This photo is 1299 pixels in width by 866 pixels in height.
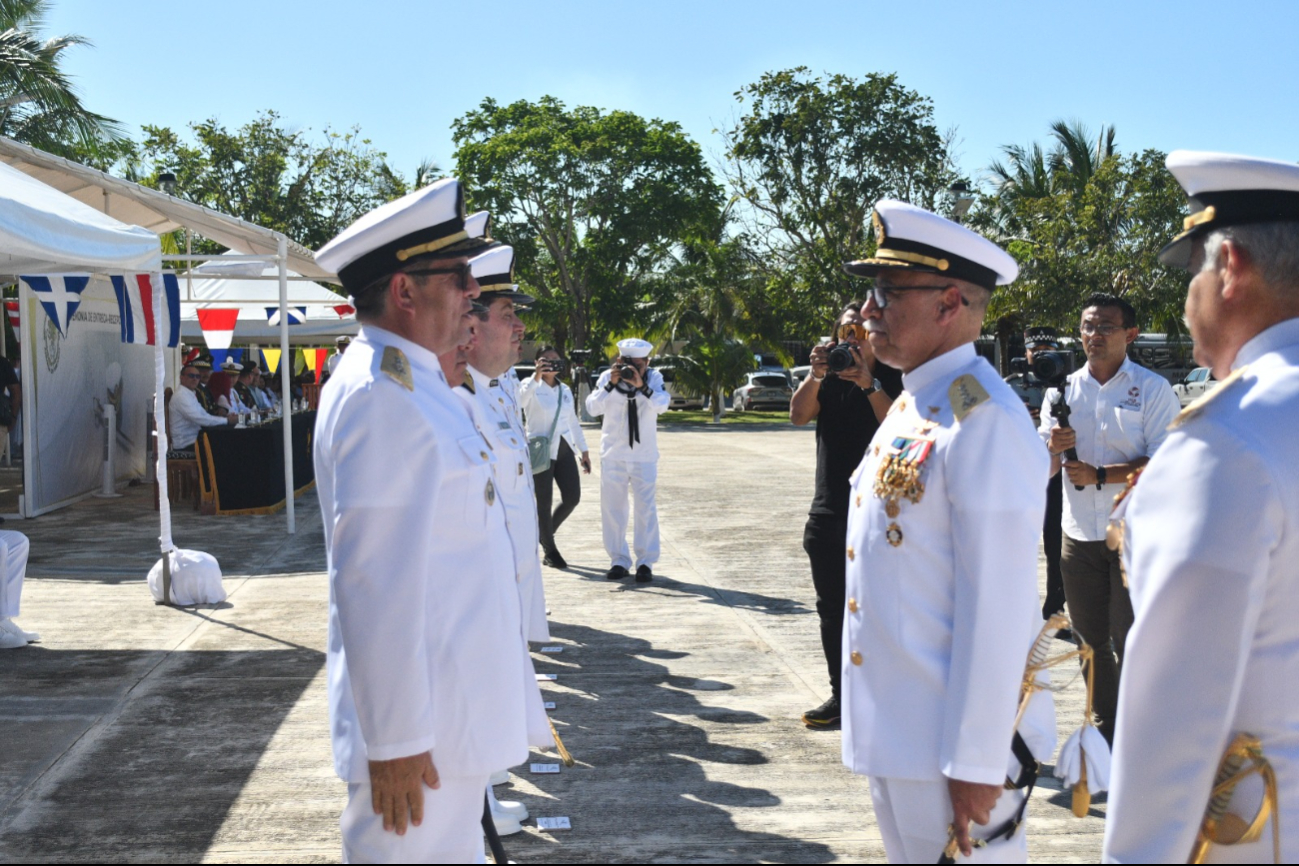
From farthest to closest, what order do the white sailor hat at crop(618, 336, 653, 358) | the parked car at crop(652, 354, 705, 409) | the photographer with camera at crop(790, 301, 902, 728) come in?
the parked car at crop(652, 354, 705, 409) → the white sailor hat at crop(618, 336, 653, 358) → the photographer with camera at crop(790, 301, 902, 728)

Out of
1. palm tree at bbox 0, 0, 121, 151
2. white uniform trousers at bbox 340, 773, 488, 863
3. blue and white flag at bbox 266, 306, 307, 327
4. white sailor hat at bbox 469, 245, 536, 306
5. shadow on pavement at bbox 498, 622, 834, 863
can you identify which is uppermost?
palm tree at bbox 0, 0, 121, 151

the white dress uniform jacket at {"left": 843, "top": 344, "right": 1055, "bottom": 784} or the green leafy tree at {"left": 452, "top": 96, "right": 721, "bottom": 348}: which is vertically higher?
the green leafy tree at {"left": 452, "top": 96, "right": 721, "bottom": 348}

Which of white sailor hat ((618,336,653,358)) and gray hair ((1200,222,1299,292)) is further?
white sailor hat ((618,336,653,358))

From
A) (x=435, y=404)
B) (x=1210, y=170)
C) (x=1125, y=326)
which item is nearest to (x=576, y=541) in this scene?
(x=1125, y=326)

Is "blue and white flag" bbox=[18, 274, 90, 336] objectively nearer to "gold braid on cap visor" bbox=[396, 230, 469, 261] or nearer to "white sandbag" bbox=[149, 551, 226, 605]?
"white sandbag" bbox=[149, 551, 226, 605]

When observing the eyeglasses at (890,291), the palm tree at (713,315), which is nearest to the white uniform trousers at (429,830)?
the eyeglasses at (890,291)

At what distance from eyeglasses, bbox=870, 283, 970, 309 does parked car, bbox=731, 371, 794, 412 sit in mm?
35652

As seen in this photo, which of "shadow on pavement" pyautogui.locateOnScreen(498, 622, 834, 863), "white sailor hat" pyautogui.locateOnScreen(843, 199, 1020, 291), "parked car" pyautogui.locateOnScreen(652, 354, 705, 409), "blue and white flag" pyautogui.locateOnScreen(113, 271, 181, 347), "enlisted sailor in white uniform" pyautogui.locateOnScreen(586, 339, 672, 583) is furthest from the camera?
"parked car" pyautogui.locateOnScreen(652, 354, 705, 409)

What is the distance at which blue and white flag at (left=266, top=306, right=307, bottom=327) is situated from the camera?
18.1 metres

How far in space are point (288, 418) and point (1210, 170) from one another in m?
10.4

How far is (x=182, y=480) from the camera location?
14.3 m

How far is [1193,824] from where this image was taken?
1.56 m

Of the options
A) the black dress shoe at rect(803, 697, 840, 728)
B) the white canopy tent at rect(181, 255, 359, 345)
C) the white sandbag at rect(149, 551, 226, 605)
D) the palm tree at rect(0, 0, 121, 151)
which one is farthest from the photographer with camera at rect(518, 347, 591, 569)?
the palm tree at rect(0, 0, 121, 151)

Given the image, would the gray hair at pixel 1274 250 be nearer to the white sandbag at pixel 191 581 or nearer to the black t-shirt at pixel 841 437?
the black t-shirt at pixel 841 437
